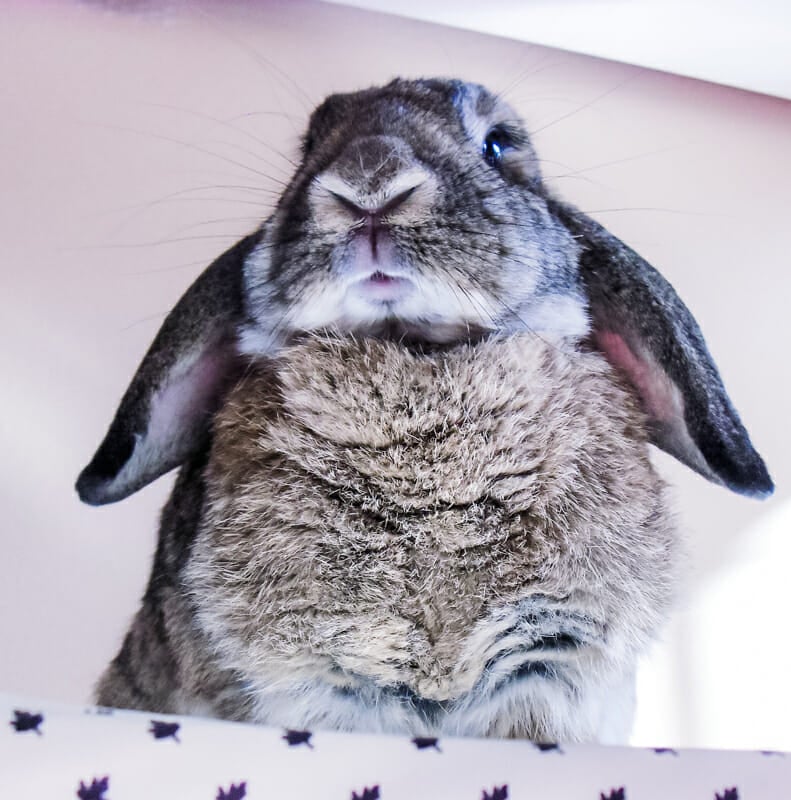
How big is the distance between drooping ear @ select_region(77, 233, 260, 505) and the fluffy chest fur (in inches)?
Result: 2.3

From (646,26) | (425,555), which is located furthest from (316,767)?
(646,26)

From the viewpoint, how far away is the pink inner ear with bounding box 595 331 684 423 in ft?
2.63

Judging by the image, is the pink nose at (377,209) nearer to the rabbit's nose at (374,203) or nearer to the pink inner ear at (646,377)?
the rabbit's nose at (374,203)

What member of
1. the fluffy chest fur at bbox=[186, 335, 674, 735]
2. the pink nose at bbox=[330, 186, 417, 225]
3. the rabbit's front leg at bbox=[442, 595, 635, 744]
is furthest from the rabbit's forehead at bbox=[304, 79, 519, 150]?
the rabbit's front leg at bbox=[442, 595, 635, 744]

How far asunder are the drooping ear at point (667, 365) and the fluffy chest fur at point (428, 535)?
0.07m

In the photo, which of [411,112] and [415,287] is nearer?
[415,287]

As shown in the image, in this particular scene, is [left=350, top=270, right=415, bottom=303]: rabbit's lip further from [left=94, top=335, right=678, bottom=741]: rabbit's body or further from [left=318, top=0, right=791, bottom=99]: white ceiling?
[left=318, top=0, right=791, bottom=99]: white ceiling

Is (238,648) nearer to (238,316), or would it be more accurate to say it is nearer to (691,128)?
(238,316)

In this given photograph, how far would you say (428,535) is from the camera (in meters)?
0.71

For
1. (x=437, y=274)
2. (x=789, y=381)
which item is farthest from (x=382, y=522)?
(x=789, y=381)

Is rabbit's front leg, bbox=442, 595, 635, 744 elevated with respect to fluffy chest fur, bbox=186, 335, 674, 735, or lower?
lower

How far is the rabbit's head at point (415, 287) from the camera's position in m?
0.73

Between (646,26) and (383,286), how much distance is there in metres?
0.52

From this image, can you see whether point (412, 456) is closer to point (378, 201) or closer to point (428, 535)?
point (428, 535)
